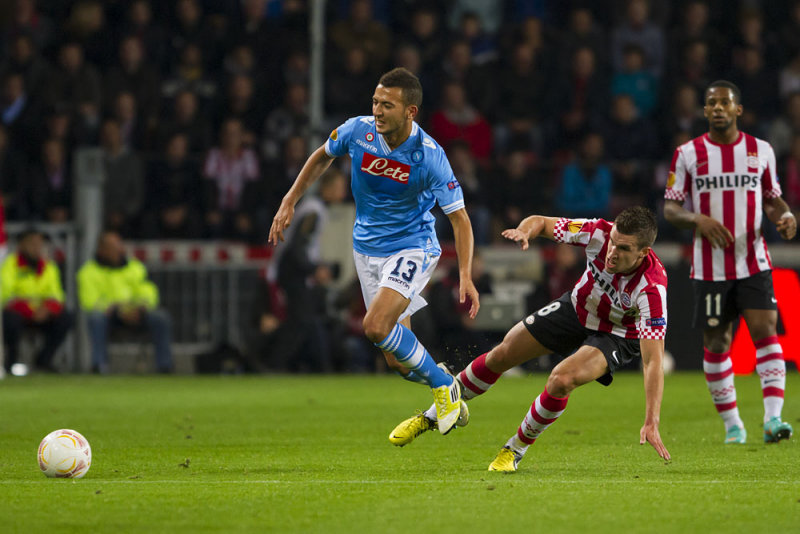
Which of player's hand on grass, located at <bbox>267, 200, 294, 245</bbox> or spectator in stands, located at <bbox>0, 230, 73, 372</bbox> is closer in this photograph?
player's hand on grass, located at <bbox>267, 200, 294, 245</bbox>

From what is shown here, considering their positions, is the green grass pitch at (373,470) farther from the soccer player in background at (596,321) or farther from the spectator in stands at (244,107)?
the spectator in stands at (244,107)

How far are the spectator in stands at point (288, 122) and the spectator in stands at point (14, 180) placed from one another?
3.04 metres

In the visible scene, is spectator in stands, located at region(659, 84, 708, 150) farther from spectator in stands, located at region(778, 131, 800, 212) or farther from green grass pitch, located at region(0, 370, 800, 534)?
green grass pitch, located at region(0, 370, 800, 534)

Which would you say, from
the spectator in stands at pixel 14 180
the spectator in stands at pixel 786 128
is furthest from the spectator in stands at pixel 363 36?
the spectator in stands at pixel 786 128

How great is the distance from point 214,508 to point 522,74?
12545 millimetres

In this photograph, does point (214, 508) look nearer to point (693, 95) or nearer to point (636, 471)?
point (636, 471)

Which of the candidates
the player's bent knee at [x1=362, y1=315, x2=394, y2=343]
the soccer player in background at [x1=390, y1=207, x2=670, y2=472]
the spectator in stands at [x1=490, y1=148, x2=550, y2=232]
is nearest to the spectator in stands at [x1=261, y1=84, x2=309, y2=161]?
the spectator in stands at [x1=490, y1=148, x2=550, y2=232]

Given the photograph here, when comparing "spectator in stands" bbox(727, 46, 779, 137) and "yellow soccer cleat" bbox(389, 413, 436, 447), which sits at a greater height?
"spectator in stands" bbox(727, 46, 779, 137)

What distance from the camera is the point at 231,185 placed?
1683 cm

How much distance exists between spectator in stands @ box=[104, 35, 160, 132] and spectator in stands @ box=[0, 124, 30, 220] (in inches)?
60.6

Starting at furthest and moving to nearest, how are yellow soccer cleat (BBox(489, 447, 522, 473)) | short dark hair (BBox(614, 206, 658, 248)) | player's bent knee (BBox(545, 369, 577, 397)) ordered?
1. yellow soccer cleat (BBox(489, 447, 522, 473))
2. player's bent knee (BBox(545, 369, 577, 397))
3. short dark hair (BBox(614, 206, 658, 248))

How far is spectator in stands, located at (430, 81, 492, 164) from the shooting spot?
16906mm

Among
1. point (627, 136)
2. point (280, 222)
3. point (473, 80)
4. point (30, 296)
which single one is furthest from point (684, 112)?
point (280, 222)

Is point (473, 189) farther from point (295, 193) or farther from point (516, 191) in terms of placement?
point (295, 193)
